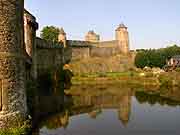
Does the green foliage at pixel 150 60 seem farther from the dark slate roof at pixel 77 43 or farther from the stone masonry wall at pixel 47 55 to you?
the stone masonry wall at pixel 47 55

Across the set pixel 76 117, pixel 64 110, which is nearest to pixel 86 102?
pixel 64 110

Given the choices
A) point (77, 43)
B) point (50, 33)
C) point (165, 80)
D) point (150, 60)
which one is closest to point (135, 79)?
point (165, 80)

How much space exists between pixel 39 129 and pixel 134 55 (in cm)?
6366

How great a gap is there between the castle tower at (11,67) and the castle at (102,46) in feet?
184

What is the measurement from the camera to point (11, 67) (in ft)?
42.6

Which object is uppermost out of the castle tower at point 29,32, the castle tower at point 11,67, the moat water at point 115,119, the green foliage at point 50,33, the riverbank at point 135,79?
the green foliage at point 50,33

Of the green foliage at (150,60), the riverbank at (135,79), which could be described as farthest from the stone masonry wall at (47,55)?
the green foliage at (150,60)

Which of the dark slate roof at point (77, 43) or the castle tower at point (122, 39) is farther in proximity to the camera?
the castle tower at point (122, 39)

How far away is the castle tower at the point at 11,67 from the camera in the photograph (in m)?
12.6

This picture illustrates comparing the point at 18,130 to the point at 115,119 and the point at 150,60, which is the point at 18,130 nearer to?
the point at 115,119

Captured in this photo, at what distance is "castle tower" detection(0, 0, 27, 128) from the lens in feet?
41.2

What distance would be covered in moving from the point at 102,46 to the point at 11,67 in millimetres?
68533

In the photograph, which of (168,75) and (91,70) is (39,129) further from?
(91,70)

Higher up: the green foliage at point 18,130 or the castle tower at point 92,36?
the castle tower at point 92,36
